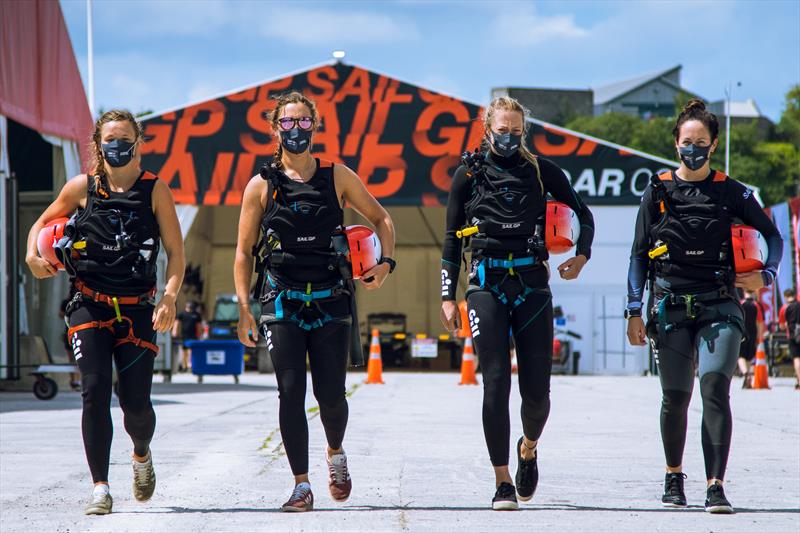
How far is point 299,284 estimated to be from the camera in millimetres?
6559

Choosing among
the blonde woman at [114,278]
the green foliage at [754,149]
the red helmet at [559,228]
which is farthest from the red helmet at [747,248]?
the green foliage at [754,149]

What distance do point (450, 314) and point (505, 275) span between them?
1.36 ft

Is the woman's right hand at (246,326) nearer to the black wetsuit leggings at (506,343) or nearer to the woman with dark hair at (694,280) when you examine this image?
the black wetsuit leggings at (506,343)

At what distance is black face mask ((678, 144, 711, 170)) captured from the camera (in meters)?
6.88

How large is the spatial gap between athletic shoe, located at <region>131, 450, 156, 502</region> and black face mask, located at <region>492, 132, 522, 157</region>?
2374 millimetres

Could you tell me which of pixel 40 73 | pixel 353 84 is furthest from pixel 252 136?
pixel 40 73

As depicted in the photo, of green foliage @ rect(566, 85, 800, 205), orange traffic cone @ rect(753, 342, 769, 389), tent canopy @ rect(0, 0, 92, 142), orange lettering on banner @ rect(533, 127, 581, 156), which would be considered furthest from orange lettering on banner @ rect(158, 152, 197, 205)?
green foliage @ rect(566, 85, 800, 205)

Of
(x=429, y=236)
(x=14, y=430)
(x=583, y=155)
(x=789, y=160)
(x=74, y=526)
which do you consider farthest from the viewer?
(x=789, y=160)

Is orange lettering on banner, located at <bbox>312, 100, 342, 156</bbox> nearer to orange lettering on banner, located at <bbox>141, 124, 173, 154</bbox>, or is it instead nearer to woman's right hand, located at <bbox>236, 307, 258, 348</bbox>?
orange lettering on banner, located at <bbox>141, 124, 173, 154</bbox>

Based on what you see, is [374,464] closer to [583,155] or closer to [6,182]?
[6,182]

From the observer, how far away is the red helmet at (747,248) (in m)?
6.74

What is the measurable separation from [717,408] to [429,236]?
120 feet

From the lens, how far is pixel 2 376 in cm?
1973

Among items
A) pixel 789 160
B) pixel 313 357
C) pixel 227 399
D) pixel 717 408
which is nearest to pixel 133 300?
pixel 313 357
